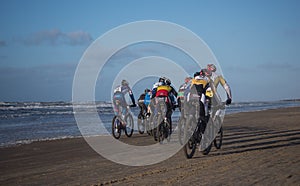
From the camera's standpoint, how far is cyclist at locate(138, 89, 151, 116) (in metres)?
16.3

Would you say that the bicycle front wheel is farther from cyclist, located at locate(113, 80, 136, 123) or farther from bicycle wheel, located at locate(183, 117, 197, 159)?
bicycle wheel, located at locate(183, 117, 197, 159)

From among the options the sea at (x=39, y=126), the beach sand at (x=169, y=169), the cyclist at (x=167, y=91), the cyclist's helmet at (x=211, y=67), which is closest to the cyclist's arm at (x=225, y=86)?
the cyclist's helmet at (x=211, y=67)

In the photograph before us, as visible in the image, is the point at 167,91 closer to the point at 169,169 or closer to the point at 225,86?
the point at 225,86

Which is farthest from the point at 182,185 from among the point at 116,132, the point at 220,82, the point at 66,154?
the point at 116,132

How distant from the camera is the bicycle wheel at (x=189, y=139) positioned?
29.9 ft

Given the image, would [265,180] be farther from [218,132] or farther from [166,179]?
[218,132]

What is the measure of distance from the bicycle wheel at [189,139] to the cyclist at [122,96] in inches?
240

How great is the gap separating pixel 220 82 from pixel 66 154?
488 centimetres

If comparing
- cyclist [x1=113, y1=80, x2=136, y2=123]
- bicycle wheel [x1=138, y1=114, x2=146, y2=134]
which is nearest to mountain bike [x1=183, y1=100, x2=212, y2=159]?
cyclist [x1=113, y1=80, x2=136, y2=123]

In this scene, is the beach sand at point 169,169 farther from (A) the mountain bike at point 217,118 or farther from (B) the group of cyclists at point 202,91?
(B) the group of cyclists at point 202,91

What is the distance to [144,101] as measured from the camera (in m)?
16.9

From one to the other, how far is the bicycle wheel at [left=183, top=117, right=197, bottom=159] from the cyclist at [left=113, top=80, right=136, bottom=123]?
6.10 m

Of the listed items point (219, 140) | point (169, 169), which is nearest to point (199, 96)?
point (219, 140)

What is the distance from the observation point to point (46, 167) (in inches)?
349
